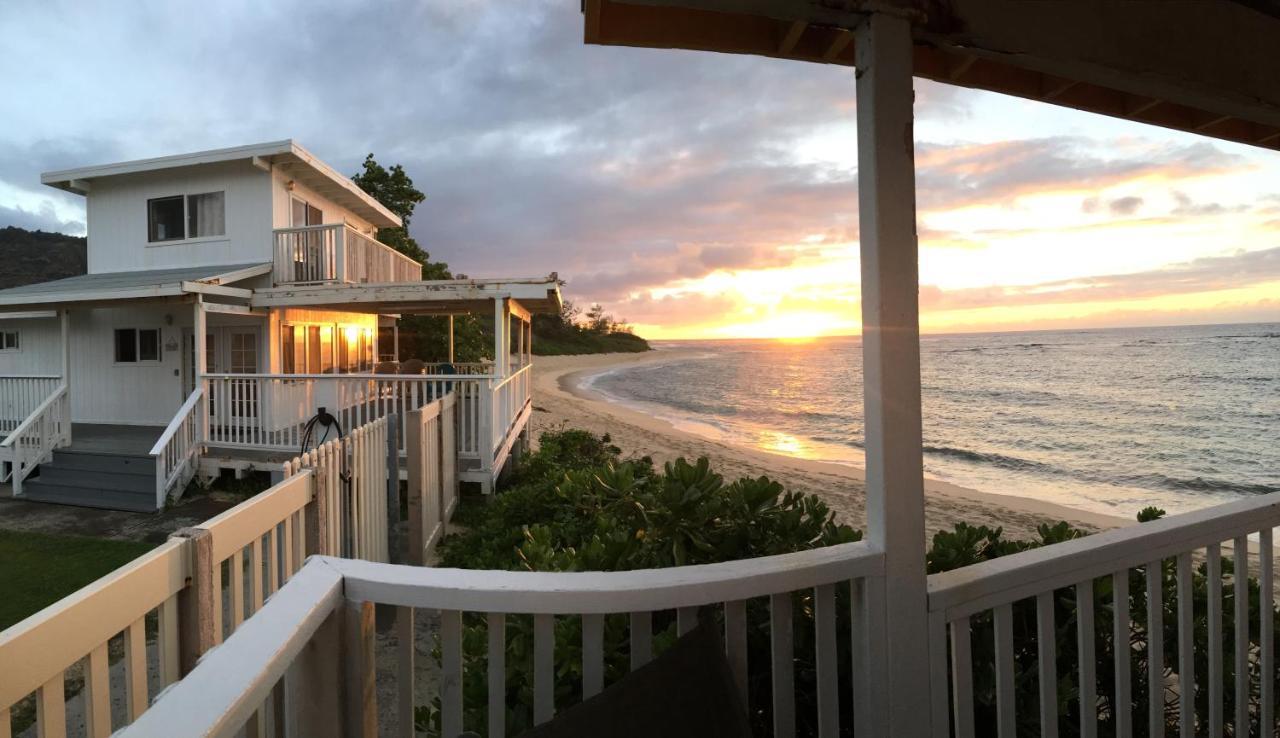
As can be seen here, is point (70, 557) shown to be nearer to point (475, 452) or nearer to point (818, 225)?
point (475, 452)

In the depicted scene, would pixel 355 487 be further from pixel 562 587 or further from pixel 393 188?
pixel 393 188

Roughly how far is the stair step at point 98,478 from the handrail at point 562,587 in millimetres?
10922

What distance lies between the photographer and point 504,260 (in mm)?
50469

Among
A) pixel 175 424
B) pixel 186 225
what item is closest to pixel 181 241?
pixel 186 225

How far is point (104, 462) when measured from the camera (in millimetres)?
10125

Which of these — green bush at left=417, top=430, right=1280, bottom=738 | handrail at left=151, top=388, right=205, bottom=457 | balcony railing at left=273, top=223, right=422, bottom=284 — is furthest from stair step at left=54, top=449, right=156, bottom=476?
green bush at left=417, top=430, right=1280, bottom=738

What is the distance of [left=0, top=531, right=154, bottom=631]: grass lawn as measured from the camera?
6.00m

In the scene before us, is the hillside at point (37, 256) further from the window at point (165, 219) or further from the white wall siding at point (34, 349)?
the window at point (165, 219)

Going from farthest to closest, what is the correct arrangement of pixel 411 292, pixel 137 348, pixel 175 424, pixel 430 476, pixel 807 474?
pixel 807 474 → pixel 137 348 → pixel 411 292 → pixel 175 424 → pixel 430 476

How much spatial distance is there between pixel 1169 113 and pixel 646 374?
188ft

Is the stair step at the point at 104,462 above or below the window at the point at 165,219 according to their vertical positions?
below

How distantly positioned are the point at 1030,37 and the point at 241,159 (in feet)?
48.2

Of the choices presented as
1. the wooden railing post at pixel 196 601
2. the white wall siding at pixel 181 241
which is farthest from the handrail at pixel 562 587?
the white wall siding at pixel 181 241

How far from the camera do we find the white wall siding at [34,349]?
46.9 ft
